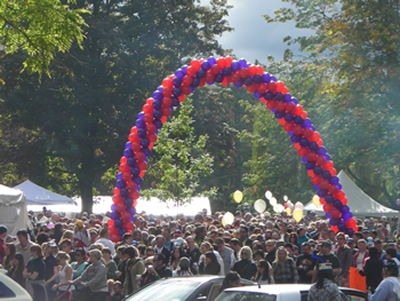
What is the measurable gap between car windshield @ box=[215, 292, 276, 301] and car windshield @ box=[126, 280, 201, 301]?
1150 mm

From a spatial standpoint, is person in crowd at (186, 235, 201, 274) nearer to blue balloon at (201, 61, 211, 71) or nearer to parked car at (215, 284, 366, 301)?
parked car at (215, 284, 366, 301)

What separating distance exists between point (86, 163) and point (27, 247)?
3004 cm

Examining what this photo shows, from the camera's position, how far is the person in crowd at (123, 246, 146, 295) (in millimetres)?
12031

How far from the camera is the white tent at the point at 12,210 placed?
718 inches

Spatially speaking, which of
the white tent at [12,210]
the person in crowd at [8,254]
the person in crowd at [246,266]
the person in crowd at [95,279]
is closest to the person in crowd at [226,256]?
the person in crowd at [246,266]

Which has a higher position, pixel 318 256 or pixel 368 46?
pixel 368 46

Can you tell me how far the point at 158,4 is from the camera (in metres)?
41.8

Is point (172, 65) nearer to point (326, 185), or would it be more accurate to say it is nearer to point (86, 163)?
point (86, 163)

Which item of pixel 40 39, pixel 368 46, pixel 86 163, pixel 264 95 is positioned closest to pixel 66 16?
pixel 40 39

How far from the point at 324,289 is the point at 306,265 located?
200 inches

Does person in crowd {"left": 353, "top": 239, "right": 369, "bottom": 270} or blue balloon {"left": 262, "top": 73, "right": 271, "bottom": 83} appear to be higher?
blue balloon {"left": 262, "top": 73, "right": 271, "bottom": 83}

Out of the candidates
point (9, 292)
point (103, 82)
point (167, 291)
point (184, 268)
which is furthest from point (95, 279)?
point (103, 82)

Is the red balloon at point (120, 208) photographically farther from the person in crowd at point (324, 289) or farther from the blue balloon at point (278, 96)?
the person in crowd at point (324, 289)

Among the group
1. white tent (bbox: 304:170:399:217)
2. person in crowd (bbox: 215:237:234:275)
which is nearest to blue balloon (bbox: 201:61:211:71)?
person in crowd (bbox: 215:237:234:275)
